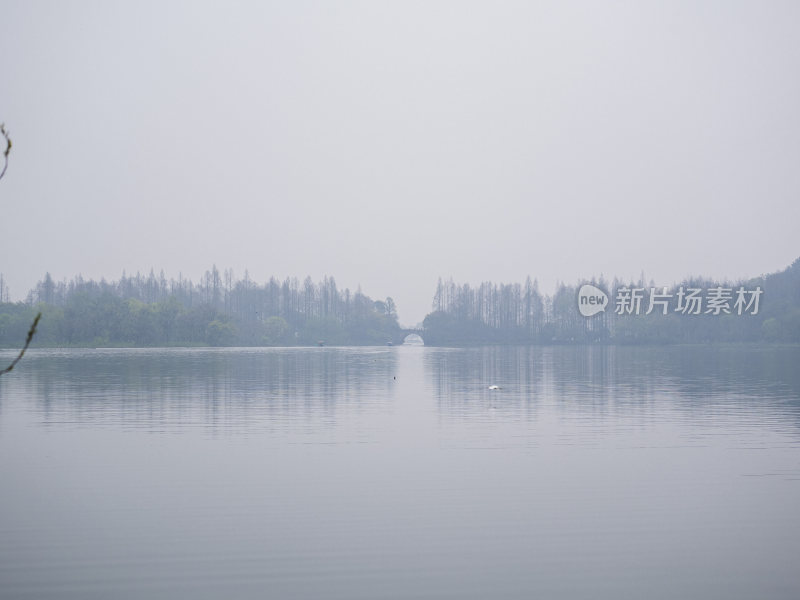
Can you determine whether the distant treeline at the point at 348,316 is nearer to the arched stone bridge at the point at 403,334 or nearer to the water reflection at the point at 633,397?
the arched stone bridge at the point at 403,334

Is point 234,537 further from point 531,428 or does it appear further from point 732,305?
point 732,305

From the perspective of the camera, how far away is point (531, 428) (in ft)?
67.5

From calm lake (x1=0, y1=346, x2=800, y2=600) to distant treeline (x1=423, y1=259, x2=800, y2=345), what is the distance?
92.1 m

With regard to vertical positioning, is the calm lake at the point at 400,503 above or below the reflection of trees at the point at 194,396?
below

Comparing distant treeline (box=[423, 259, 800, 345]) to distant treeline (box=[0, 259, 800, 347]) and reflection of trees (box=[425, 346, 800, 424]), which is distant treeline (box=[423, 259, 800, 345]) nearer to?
distant treeline (box=[0, 259, 800, 347])

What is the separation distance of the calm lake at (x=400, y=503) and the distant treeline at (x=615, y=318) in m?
92.1

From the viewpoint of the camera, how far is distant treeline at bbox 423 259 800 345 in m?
130

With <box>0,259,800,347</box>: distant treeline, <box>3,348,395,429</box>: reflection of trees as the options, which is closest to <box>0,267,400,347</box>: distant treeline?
<box>0,259,800,347</box>: distant treeline

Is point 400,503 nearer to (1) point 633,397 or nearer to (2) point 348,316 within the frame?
(1) point 633,397

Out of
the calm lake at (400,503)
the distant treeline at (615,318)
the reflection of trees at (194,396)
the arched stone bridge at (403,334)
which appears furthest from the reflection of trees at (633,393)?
the arched stone bridge at (403,334)

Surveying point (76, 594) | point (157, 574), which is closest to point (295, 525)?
point (157, 574)

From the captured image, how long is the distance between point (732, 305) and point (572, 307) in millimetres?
38853

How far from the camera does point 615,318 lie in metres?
151

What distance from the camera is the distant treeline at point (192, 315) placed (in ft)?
367
